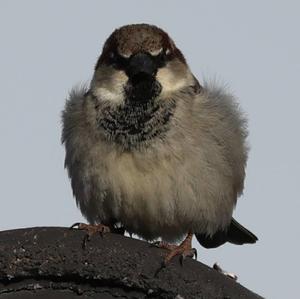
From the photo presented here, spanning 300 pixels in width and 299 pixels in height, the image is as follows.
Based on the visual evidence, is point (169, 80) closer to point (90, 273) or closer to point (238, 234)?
point (238, 234)

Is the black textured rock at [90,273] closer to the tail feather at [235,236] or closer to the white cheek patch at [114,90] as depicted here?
the white cheek patch at [114,90]

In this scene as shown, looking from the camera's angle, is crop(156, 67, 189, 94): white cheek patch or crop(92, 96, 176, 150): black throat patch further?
crop(156, 67, 189, 94): white cheek patch

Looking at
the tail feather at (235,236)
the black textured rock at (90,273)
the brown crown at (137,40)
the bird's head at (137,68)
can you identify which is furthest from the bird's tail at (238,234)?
the black textured rock at (90,273)

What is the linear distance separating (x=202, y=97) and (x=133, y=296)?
1957 millimetres

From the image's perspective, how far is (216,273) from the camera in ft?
7.52

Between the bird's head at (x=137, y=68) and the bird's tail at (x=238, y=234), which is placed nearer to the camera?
the bird's head at (x=137, y=68)

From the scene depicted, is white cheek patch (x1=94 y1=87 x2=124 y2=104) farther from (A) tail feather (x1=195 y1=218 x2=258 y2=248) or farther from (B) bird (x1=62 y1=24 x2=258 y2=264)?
(A) tail feather (x1=195 y1=218 x2=258 y2=248)

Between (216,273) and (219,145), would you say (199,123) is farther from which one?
(216,273)

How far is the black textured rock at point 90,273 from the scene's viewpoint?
2.16m

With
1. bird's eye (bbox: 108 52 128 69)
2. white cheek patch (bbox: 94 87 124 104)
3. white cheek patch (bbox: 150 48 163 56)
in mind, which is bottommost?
white cheek patch (bbox: 94 87 124 104)

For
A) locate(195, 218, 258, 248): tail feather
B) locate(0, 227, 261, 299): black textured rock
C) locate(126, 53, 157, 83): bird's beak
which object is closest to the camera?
locate(0, 227, 261, 299): black textured rock

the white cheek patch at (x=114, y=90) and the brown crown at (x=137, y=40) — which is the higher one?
the brown crown at (x=137, y=40)

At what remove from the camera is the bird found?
3.73 m

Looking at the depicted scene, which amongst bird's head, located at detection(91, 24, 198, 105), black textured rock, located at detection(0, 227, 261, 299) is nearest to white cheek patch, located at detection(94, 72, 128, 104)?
bird's head, located at detection(91, 24, 198, 105)
